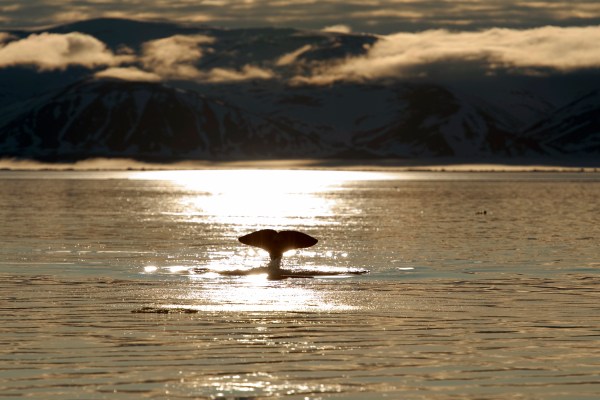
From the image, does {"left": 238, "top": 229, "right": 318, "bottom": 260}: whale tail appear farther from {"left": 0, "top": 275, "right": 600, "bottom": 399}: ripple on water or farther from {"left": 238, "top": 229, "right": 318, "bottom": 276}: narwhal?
{"left": 0, "top": 275, "right": 600, "bottom": 399}: ripple on water

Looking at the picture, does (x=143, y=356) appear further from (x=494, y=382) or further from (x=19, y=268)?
(x=19, y=268)

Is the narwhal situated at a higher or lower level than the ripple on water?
higher

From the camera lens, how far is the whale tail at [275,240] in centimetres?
5700

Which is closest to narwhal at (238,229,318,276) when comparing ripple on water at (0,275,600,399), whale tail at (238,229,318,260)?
whale tail at (238,229,318,260)

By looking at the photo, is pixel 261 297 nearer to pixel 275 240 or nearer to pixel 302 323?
pixel 302 323

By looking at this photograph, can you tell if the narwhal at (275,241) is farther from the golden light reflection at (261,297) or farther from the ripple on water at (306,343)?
the ripple on water at (306,343)

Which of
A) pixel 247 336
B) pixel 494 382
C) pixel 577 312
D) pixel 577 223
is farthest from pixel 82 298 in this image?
pixel 577 223

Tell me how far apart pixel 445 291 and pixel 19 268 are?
21.1 meters

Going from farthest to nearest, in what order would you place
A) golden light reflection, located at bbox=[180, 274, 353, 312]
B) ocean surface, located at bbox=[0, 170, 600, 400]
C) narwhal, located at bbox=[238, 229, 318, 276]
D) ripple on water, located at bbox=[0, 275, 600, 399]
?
narwhal, located at bbox=[238, 229, 318, 276] < golden light reflection, located at bbox=[180, 274, 353, 312] < ocean surface, located at bbox=[0, 170, 600, 400] < ripple on water, located at bbox=[0, 275, 600, 399]

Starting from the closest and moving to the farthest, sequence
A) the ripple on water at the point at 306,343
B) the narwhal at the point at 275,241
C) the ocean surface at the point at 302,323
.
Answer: the ripple on water at the point at 306,343, the ocean surface at the point at 302,323, the narwhal at the point at 275,241

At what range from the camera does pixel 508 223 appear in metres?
109

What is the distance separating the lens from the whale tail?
57.0 m

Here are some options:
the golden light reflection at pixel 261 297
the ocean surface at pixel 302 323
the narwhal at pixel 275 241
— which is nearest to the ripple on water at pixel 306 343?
the ocean surface at pixel 302 323

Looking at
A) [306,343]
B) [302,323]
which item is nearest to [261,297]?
[302,323]
